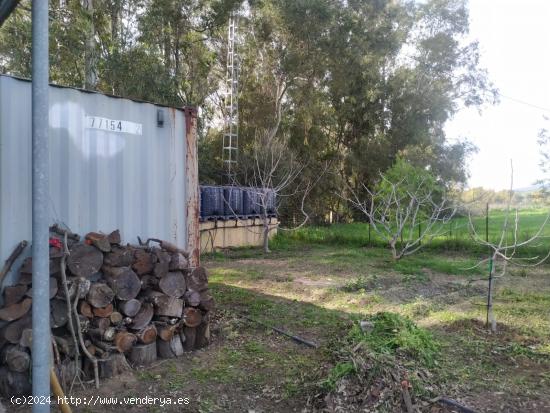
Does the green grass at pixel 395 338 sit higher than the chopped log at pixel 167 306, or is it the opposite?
the chopped log at pixel 167 306

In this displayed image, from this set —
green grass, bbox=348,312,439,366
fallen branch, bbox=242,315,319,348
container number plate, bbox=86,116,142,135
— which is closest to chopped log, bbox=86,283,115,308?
container number plate, bbox=86,116,142,135

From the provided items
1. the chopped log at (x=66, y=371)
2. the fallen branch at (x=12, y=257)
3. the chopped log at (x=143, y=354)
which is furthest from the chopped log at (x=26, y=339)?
the chopped log at (x=143, y=354)

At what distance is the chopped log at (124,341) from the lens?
4219 millimetres

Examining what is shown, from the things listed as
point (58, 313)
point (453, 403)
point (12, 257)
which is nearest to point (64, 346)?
point (58, 313)

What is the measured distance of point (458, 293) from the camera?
7828 mm

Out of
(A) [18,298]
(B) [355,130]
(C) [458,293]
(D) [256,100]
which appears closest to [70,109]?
(A) [18,298]

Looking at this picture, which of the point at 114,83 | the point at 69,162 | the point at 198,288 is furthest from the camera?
the point at 114,83

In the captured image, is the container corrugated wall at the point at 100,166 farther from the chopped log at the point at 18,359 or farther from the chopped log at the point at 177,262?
the chopped log at the point at 18,359

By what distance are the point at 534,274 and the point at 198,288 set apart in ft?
26.0

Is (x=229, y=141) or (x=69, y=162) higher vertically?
(x=229, y=141)

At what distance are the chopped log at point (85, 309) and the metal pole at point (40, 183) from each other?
60.9 inches

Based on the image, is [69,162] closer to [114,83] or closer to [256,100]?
[114,83]

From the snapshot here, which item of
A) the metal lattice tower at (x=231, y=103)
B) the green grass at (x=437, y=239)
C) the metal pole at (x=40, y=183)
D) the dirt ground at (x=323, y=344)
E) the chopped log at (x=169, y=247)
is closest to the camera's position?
the metal pole at (x=40, y=183)

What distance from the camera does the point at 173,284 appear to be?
183 inches
